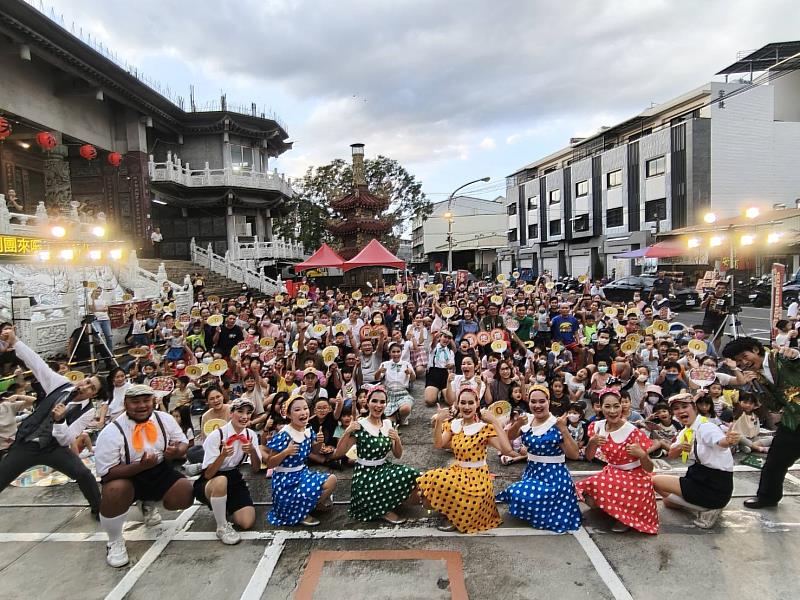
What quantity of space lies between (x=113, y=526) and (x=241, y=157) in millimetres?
31303

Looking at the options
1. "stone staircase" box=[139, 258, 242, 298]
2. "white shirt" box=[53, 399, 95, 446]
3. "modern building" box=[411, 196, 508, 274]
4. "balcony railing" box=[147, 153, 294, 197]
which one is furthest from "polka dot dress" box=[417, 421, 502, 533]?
"modern building" box=[411, 196, 508, 274]

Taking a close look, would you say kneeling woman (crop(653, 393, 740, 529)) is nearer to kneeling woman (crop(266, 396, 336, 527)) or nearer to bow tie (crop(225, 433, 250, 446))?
kneeling woman (crop(266, 396, 336, 527))

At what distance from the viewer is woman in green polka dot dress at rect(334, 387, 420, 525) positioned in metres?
4.59

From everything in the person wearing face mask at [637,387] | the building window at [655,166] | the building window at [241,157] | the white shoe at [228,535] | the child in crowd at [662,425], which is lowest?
the white shoe at [228,535]

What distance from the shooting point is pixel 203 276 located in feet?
77.2

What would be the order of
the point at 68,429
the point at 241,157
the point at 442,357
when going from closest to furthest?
the point at 68,429, the point at 442,357, the point at 241,157

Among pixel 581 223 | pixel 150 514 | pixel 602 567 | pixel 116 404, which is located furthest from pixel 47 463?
pixel 581 223

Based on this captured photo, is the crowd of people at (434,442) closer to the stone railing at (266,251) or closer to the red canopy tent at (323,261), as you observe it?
the red canopy tent at (323,261)

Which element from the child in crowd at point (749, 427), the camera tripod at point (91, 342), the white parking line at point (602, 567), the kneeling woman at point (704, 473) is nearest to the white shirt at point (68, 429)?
the white parking line at point (602, 567)

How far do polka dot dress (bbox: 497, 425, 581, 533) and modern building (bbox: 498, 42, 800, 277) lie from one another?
2745 cm

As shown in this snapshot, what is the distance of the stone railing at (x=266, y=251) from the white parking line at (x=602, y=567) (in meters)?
26.2

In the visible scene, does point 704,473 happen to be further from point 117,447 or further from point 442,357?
point 117,447

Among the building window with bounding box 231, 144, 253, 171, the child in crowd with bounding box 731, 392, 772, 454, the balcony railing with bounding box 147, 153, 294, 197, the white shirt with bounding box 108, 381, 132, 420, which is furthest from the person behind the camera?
the building window with bounding box 231, 144, 253, 171

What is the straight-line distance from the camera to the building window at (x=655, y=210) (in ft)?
97.0
